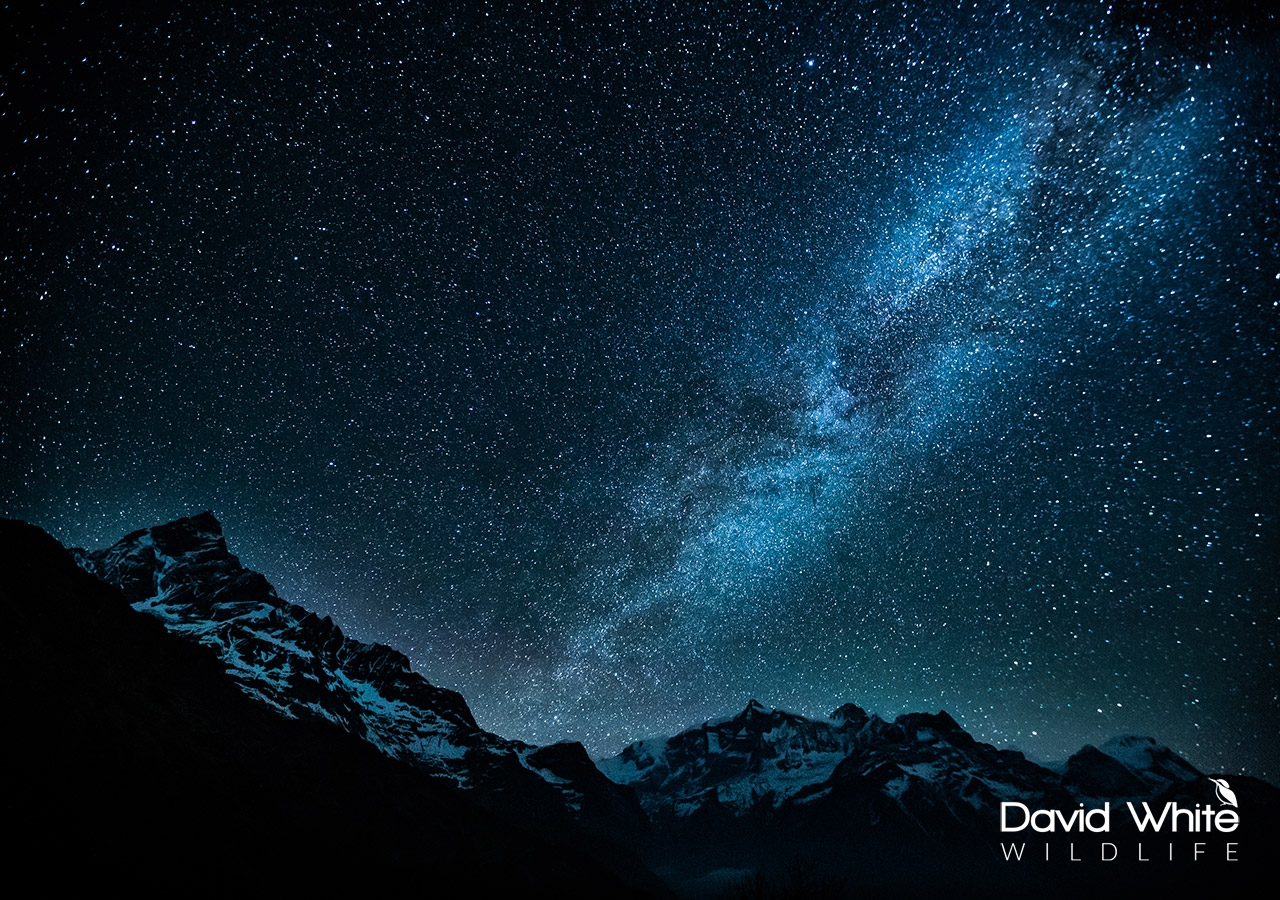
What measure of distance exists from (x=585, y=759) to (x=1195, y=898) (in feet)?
727

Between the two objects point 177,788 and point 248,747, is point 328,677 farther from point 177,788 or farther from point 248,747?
point 177,788

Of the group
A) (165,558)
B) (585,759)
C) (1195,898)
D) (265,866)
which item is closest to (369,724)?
(165,558)

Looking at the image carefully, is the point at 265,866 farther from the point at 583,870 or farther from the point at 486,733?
the point at 486,733

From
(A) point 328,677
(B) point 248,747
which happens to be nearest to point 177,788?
(B) point 248,747

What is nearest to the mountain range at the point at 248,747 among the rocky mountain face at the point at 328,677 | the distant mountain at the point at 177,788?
the distant mountain at the point at 177,788

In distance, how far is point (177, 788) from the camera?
3828 cm

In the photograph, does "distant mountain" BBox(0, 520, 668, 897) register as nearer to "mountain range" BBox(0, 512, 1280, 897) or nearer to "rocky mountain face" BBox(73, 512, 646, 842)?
"mountain range" BBox(0, 512, 1280, 897)

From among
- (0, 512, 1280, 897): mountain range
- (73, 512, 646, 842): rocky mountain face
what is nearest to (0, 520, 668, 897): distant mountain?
(0, 512, 1280, 897): mountain range

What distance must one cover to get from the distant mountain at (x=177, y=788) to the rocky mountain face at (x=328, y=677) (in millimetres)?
27820

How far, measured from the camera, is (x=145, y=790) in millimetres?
34875

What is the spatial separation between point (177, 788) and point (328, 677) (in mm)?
118214

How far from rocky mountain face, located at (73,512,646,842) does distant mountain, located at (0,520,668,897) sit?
1095 inches

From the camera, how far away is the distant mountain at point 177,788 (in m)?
28.0

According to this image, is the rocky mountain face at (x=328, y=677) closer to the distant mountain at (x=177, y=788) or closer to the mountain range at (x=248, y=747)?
the mountain range at (x=248, y=747)
